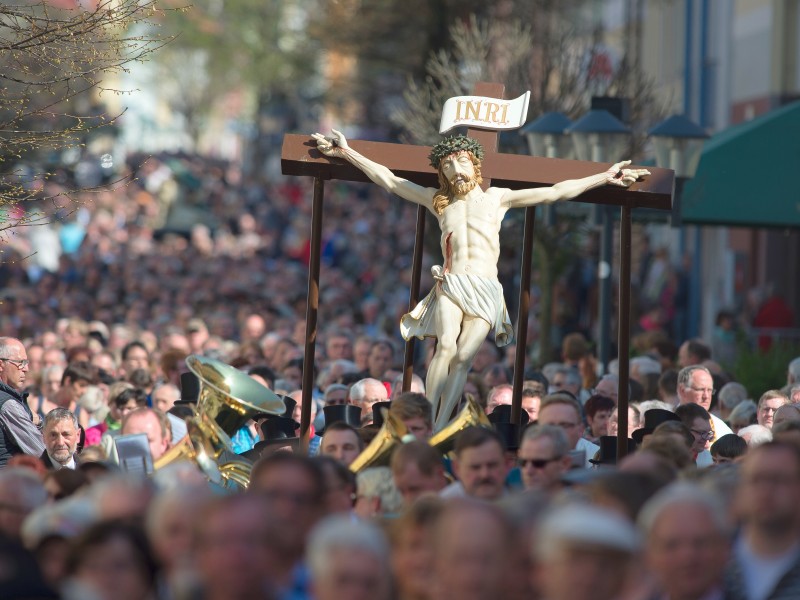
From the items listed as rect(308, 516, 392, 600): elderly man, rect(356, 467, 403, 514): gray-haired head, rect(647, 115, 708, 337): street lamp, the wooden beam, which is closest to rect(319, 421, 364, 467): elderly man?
rect(356, 467, 403, 514): gray-haired head

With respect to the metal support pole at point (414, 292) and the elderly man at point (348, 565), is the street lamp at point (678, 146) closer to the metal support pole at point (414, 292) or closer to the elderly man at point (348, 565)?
the metal support pole at point (414, 292)

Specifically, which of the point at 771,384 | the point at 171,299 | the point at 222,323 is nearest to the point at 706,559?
the point at 771,384

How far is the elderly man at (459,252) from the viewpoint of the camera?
10570 millimetres

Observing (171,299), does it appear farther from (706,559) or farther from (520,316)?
(706,559)

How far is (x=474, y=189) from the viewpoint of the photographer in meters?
10.8

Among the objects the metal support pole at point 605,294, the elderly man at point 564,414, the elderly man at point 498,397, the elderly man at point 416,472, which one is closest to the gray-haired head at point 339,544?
the elderly man at point 416,472

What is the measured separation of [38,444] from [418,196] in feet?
8.63

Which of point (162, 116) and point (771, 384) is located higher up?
point (162, 116)

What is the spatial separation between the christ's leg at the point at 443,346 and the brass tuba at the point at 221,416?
87 centimetres

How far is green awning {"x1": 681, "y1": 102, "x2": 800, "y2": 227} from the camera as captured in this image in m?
16.8

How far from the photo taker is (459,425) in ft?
30.4

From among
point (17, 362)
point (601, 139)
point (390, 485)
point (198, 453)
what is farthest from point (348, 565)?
point (601, 139)

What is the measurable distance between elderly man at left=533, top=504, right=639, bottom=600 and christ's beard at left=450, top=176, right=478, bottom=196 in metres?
5.36

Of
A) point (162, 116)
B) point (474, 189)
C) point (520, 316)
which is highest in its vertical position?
point (162, 116)
